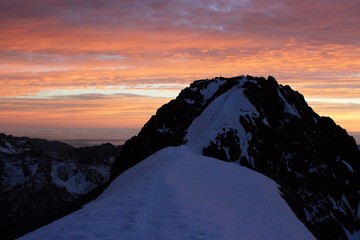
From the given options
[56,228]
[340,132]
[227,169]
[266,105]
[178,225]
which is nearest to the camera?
[178,225]

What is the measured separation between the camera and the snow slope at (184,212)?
14164mm

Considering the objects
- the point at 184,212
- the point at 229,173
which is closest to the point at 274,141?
the point at 229,173

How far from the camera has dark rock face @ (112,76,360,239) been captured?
83.6 metres

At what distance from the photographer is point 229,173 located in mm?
34188

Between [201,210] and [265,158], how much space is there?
72940 mm

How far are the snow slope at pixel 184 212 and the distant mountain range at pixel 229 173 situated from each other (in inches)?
2.5

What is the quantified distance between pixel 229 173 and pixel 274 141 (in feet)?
216

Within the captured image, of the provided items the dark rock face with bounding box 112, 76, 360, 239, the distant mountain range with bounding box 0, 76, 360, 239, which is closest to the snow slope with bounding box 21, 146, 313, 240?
the distant mountain range with bounding box 0, 76, 360, 239

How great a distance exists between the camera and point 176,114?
113 metres

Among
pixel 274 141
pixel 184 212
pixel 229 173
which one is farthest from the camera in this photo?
pixel 274 141

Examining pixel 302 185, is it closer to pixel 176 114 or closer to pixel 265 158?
pixel 265 158

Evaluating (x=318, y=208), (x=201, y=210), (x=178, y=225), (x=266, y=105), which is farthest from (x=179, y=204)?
(x=266, y=105)

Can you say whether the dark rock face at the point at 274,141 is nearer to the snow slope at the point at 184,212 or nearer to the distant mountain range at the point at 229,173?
the distant mountain range at the point at 229,173

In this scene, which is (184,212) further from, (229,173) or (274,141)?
(274,141)
